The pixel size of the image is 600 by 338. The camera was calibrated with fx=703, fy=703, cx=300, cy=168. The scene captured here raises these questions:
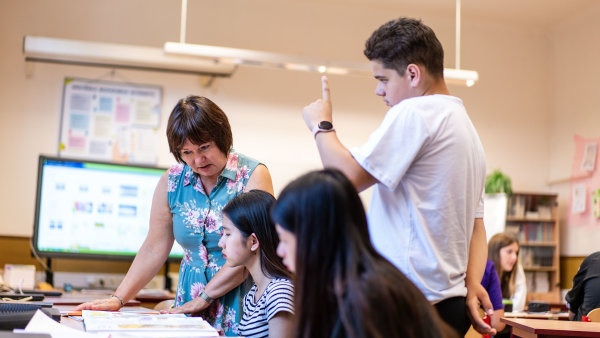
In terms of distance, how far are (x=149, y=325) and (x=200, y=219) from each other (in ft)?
1.86

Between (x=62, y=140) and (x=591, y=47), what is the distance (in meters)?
4.56

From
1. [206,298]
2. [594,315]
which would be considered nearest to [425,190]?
[206,298]

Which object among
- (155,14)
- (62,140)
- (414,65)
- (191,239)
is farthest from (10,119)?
(414,65)

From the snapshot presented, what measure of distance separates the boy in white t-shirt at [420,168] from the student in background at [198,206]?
0.56m

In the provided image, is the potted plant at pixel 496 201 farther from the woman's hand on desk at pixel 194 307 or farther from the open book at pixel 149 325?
the open book at pixel 149 325

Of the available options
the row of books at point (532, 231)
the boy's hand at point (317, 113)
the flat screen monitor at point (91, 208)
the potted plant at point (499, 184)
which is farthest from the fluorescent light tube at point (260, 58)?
the boy's hand at point (317, 113)

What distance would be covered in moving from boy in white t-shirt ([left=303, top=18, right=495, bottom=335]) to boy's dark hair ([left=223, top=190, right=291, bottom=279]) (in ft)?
1.26

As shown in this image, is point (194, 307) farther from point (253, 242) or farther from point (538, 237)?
point (538, 237)

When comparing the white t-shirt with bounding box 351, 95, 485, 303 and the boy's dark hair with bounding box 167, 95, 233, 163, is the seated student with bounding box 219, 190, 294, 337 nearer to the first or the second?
the boy's dark hair with bounding box 167, 95, 233, 163

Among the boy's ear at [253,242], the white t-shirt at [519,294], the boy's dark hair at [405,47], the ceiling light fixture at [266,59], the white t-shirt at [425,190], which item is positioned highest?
the ceiling light fixture at [266,59]

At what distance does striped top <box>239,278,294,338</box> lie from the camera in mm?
1651

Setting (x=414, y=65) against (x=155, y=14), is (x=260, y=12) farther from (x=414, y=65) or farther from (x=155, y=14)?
(x=414, y=65)

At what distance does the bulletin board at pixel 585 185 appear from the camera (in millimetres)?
6031

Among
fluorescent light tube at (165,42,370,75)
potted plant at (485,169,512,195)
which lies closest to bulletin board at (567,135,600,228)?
potted plant at (485,169,512,195)
